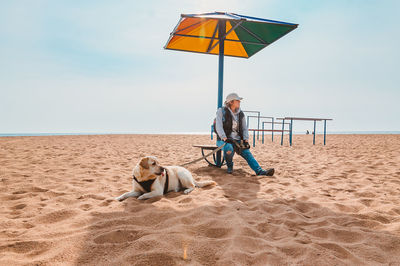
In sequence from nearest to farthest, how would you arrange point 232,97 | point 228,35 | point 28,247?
point 28,247
point 232,97
point 228,35

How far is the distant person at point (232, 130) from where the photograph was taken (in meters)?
5.12

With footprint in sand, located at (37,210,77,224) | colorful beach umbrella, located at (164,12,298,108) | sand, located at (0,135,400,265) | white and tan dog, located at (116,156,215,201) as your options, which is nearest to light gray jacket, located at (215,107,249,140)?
colorful beach umbrella, located at (164,12,298,108)

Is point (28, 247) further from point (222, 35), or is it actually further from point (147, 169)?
point (222, 35)

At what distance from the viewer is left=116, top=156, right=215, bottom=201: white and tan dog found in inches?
128

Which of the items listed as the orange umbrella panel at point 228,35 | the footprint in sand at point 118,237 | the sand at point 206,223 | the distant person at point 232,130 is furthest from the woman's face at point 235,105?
the footprint in sand at point 118,237

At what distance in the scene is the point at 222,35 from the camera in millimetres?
5723

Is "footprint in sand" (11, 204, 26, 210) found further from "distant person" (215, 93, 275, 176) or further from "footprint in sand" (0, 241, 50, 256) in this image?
"distant person" (215, 93, 275, 176)

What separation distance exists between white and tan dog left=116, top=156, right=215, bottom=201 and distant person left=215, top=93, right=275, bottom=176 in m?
1.65

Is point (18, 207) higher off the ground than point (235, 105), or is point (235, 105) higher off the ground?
point (235, 105)

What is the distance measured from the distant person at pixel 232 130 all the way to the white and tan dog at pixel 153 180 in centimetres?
165

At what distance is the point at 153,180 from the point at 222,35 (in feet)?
13.6

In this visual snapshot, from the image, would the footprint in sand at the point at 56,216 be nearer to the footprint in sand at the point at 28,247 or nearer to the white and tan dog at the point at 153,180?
the footprint in sand at the point at 28,247

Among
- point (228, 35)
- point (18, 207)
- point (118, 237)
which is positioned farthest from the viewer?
point (228, 35)

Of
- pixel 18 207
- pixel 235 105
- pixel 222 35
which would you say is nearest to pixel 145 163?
pixel 18 207
